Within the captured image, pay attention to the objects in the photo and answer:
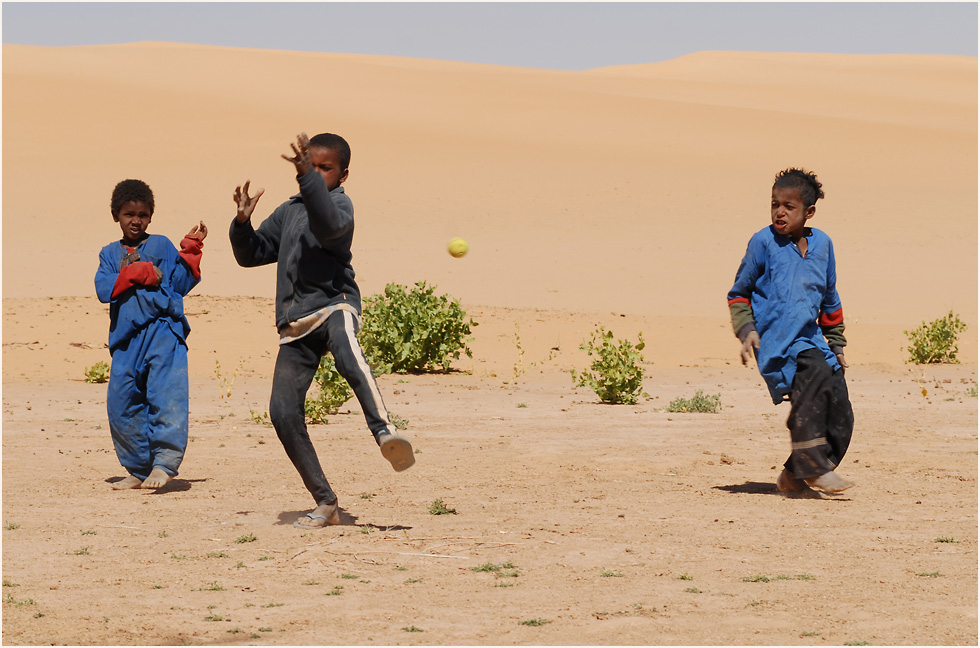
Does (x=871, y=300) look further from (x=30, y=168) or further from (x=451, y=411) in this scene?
(x=30, y=168)

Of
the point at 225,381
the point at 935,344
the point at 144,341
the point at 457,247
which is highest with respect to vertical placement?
the point at 457,247

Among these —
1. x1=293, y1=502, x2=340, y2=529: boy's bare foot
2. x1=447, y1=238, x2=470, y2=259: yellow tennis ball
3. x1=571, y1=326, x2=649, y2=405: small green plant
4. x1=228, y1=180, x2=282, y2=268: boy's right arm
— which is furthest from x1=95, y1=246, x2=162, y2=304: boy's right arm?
x1=571, y1=326, x2=649, y2=405: small green plant

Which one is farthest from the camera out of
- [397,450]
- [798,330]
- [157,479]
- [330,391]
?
[330,391]

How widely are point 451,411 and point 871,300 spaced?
14.3 metres

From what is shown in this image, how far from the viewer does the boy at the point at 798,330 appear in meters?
7.00

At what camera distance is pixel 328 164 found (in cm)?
620

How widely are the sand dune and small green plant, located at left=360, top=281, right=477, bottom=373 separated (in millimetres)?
6105

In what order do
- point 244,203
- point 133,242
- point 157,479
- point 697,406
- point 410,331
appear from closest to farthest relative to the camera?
point 244,203
point 157,479
point 133,242
point 697,406
point 410,331

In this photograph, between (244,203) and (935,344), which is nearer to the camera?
(244,203)

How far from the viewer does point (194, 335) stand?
16328mm

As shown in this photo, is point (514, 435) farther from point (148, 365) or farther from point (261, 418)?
point (148, 365)

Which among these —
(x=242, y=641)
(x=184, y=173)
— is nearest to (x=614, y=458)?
(x=242, y=641)

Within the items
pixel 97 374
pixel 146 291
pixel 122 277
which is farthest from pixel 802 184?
pixel 97 374

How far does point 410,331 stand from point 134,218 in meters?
6.86
